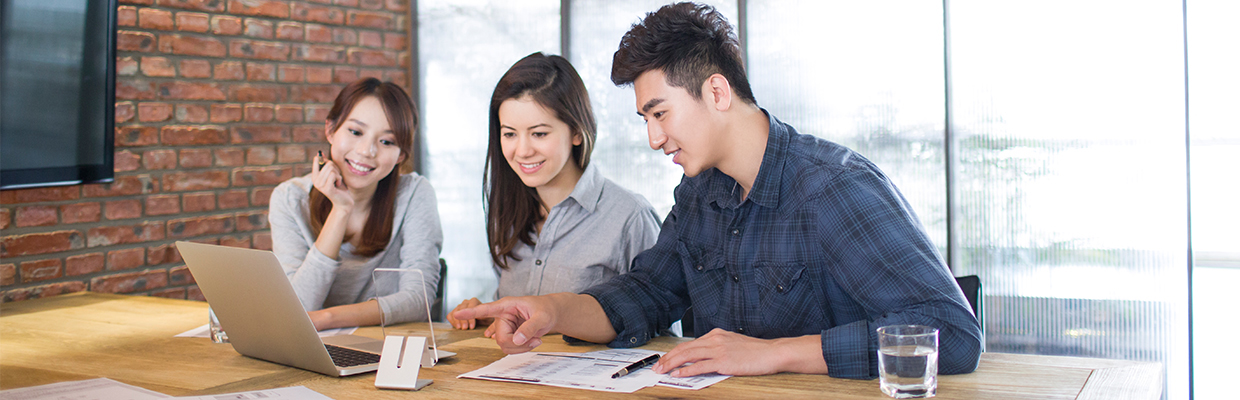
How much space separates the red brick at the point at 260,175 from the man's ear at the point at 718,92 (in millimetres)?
2224

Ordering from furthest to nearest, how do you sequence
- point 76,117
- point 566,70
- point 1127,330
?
point 1127,330 → point 76,117 → point 566,70

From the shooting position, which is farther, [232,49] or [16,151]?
[232,49]

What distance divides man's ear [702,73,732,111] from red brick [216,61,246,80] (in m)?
2.21

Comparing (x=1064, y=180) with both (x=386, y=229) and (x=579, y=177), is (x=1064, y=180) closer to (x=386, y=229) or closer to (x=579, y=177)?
(x=579, y=177)

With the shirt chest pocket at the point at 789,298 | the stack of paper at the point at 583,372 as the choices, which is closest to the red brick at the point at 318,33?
the stack of paper at the point at 583,372

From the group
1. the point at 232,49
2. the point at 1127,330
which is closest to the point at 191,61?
the point at 232,49

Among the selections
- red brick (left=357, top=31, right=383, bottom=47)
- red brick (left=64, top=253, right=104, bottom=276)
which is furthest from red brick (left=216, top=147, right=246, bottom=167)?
red brick (left=357, top=31, right=383, bottom=47)

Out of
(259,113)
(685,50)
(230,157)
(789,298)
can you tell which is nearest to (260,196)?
(230,157)

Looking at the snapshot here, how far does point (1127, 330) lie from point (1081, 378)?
1884mm

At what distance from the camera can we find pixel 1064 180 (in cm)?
286

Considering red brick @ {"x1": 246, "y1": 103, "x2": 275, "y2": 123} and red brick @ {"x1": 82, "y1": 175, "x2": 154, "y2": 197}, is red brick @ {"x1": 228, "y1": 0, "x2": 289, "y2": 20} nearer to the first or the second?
red brick @ {"x1": 246, "y1": 103, "x2": 275, "y2": 123}

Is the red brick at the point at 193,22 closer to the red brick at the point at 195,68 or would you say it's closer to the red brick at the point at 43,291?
the red brick at the point at 195,68

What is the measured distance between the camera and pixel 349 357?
146 centimetres

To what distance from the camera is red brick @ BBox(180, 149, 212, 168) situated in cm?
291
